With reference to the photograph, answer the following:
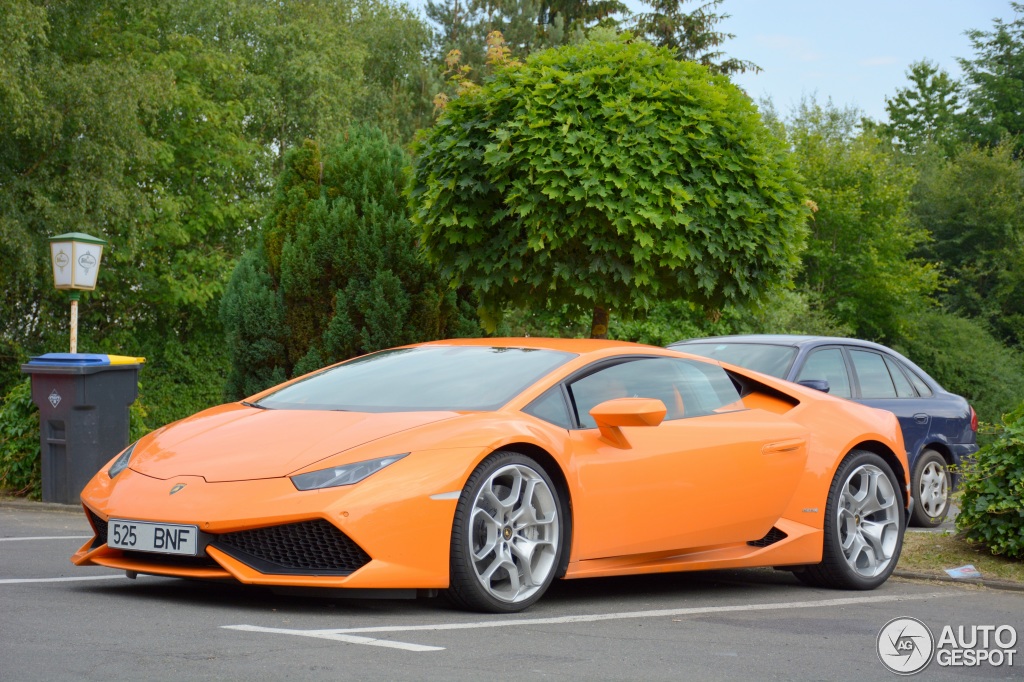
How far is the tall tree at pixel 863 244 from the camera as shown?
4625cm

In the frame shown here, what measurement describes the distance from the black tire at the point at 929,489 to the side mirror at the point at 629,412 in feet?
19.9

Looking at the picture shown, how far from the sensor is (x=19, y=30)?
2634 cm

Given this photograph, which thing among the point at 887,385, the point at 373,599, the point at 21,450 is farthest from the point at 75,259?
the point at 373,599

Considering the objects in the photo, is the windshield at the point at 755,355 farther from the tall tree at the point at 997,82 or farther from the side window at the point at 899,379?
the tall tree at the point at 997,82

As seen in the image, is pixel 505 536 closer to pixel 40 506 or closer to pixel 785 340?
pixel 785 340

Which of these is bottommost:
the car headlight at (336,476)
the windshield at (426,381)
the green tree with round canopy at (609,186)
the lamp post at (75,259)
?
the car headlight at (336,476)

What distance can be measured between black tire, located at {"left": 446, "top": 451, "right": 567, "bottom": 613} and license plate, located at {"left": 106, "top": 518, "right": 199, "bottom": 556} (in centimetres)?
108

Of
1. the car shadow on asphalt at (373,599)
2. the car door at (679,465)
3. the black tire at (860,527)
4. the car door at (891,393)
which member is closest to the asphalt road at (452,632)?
the car shadow on asphalt at (373,599)

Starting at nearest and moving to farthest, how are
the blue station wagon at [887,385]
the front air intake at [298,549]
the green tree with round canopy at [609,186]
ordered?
the front air intake at [298,549], the blue station wagon at [887,385], the green tree with round canopy at [609,186]

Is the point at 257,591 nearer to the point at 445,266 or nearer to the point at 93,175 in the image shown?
the point at 445,266

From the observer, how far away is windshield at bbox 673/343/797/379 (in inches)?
413

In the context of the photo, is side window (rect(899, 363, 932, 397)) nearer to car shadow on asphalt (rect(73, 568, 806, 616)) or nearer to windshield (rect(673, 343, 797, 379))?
windshield (rect(673, 343, 797, 379))

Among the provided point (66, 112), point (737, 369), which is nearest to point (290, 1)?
point (66, 112)

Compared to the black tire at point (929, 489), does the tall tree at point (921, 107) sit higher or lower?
→ higher
